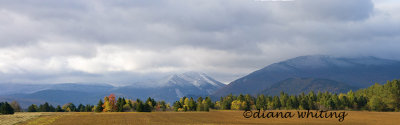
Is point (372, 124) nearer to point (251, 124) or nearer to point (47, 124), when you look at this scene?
point (251, 124)

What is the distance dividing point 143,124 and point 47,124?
25.0 metres

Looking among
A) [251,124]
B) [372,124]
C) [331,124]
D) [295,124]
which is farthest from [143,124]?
[372,124]

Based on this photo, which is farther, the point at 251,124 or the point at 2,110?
the point at 2,110

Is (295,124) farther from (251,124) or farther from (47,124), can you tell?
(47,124)

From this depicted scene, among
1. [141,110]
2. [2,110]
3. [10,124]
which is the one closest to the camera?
[10,124]

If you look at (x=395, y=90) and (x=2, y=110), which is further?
(x=395, y=90)

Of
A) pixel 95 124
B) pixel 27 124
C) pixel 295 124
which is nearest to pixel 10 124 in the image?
pixel 27 124

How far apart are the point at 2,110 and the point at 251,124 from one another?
393ft

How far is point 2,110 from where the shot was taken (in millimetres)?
165000

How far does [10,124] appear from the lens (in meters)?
94.6

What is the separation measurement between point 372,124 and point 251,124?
32.0 m

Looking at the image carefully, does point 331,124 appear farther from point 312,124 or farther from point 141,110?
point 141,110

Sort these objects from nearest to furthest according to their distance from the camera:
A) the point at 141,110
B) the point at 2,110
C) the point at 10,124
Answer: the point at 10,124 < the point at 2,110 < the point at 141,110

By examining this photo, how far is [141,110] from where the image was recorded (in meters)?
191
